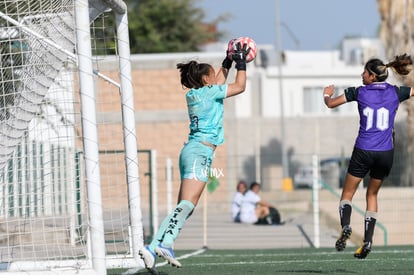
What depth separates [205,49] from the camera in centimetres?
6291

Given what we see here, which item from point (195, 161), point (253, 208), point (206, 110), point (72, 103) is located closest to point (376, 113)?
point (206, 110)

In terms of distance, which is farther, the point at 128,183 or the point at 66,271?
the point at 128,183

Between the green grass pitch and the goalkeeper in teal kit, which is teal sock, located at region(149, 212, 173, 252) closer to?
the goalkeeper in teal kit

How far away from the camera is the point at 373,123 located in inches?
432

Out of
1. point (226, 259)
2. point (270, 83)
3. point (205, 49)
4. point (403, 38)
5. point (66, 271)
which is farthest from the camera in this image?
point (205, 49)

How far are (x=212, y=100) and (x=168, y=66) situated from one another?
87.0 feet

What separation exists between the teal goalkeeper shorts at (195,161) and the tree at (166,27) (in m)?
49.3

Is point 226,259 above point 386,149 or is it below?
below

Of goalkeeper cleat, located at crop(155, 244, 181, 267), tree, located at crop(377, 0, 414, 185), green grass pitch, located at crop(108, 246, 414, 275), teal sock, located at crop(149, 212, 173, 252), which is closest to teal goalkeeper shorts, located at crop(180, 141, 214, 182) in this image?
teal sock, located at crop(149, 212, 173, 252)

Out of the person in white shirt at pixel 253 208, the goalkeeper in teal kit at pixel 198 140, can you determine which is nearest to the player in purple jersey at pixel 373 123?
the goalkeeper in teal kit at pixel 198 140

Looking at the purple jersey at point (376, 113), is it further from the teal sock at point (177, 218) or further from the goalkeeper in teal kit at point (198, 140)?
the teal sock at point (177, 218)

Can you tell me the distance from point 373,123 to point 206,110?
1.87m

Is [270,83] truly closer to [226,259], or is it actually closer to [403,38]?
[403,38]

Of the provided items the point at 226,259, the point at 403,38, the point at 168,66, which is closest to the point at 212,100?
the point at 226,259
